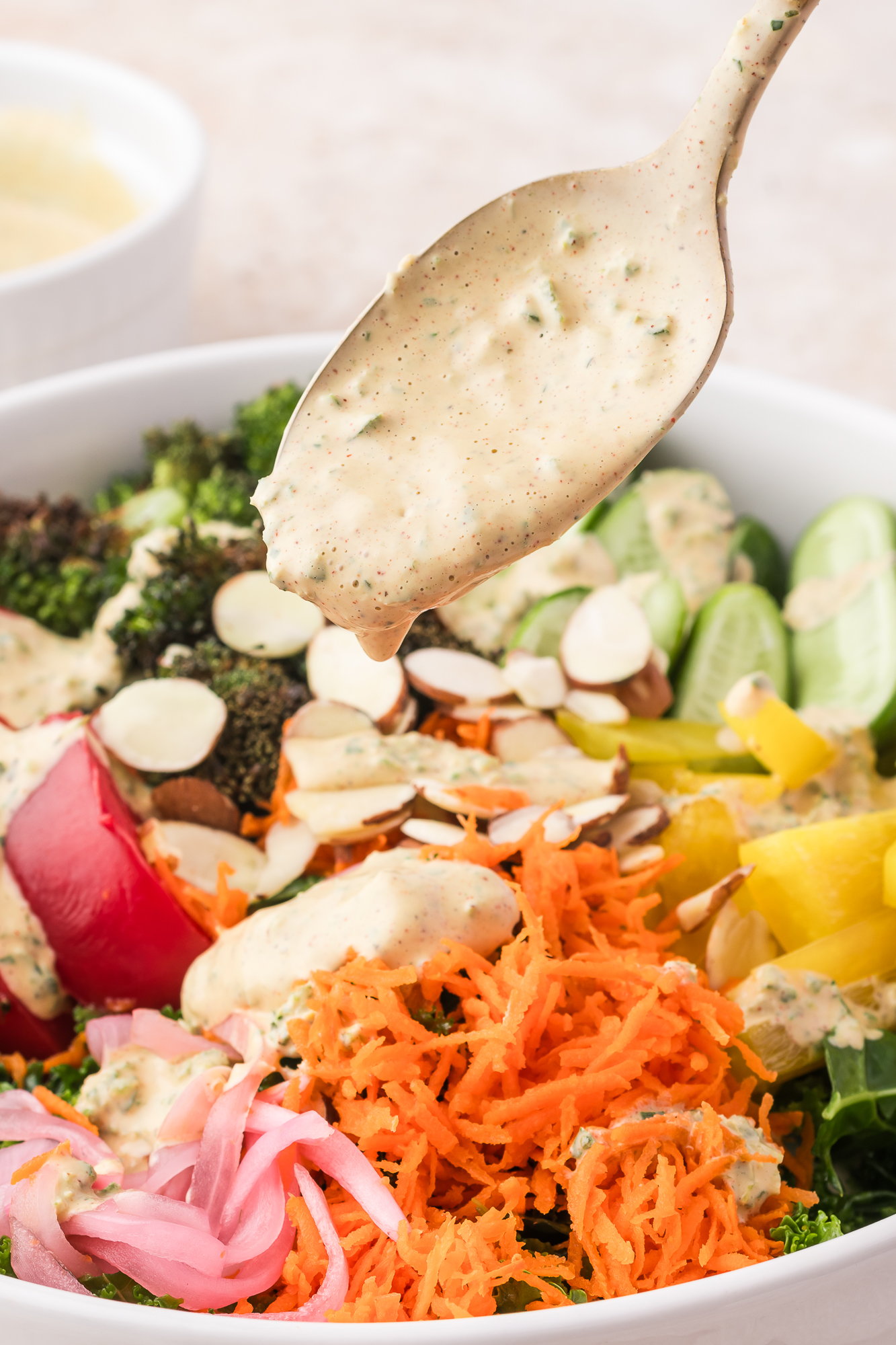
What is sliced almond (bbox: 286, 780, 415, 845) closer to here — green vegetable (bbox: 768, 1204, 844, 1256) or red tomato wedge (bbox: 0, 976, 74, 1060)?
red tomato wedge (bbox: 0, 976, 74, 1060)

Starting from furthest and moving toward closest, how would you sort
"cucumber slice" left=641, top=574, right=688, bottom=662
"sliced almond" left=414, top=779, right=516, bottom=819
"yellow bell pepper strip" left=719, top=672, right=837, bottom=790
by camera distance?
1. "cucumber slice" left=641, top=574, right=688, bottom=662
2. "yellow bell pepper strip" left=719, top=672, right=837, bottom=790
3. "sliced almond" left=414, top=779, right=516, bottom=819

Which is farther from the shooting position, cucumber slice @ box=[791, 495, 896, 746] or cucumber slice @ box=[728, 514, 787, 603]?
cucumber slice @ box=[728, 514, 787, 603]

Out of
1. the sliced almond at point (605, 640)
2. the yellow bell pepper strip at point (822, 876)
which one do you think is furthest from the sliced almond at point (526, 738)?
the yellow bell pepper strip at point (822, 876)

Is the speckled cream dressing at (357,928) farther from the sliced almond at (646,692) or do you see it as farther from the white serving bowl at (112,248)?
the white serving bowl at (112,248)

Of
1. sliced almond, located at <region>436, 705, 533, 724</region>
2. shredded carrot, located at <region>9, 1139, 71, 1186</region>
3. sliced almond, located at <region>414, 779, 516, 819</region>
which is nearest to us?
shredded carrot, located at <region>9, 1139, 71, 1186</region>

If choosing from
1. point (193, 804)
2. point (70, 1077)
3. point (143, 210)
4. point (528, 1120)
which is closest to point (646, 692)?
point (193, 804)

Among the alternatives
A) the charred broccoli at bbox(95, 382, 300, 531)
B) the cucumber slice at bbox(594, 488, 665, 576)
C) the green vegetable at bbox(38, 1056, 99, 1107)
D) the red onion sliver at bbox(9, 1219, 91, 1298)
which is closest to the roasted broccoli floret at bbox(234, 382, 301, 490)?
the charred broccoli at bbox(95, 382, 300, 531)
